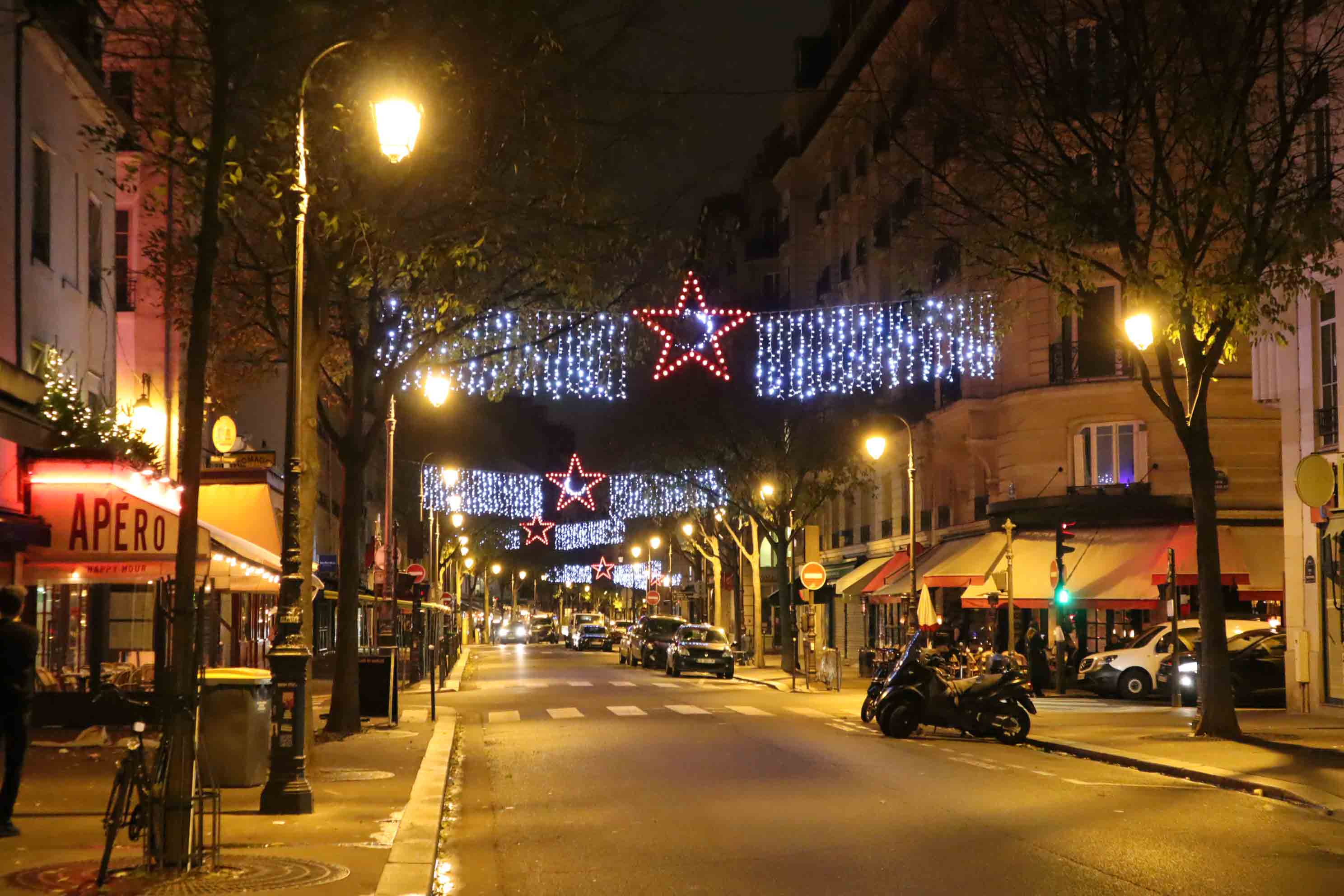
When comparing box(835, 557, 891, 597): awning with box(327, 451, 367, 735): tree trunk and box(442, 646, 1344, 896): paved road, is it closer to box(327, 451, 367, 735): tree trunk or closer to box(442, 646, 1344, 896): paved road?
box(442, 646, 1344, 896): paved road

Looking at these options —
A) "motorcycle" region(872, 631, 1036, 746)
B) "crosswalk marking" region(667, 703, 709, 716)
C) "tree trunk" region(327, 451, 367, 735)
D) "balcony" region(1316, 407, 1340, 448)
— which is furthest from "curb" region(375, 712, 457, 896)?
"balcony" region(1316, 407, 1340, 448)

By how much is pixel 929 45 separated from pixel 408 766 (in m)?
12.6

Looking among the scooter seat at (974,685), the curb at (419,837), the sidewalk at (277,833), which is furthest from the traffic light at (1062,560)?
the sidewalk at (277,833)

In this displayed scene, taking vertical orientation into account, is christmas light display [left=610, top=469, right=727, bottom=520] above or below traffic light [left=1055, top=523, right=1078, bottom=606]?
above

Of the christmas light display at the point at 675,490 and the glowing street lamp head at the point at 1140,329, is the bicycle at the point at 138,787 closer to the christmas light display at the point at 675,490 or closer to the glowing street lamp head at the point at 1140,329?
the glowing street lamp head at the point at 1140,329

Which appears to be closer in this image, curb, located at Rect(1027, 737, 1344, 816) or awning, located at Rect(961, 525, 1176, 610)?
curb, located at Rect(1027, 737, 1344, 816)

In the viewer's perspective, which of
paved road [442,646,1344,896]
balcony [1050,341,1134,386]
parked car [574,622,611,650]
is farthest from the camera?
parked car [574,622,611,650]

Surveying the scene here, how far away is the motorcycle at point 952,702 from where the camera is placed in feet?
72.3

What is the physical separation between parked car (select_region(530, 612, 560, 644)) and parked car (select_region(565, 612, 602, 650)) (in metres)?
11.5

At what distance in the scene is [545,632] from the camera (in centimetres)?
11812

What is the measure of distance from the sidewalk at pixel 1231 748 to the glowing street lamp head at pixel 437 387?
1030 centimetres

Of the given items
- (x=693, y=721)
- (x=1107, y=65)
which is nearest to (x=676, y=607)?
(x=693, y=721)

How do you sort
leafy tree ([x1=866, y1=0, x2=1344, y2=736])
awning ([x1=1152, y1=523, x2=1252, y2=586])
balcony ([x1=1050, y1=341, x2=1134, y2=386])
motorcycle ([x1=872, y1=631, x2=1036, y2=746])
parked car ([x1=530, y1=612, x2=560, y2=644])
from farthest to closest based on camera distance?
parked car ([x1=530, y1=612, x2=560, y2=644]) < balcony ([x1=1050, y1=341, x2=1134, y2=386]) < awning ([x1=1152, y1=523, x2=1252, y2=586]) < motorcycle ([x1=872, y1=631, x2=1036, y2=746]) < leafy tree ([x1=866, y1=0, x2=1344, y2=736])

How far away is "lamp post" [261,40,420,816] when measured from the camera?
13.3 m
